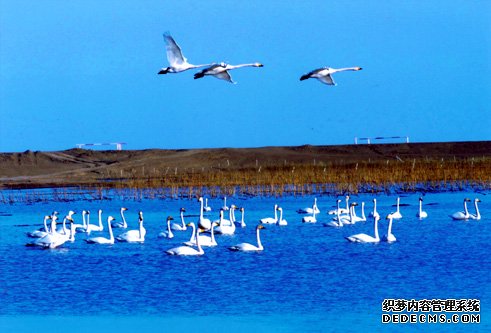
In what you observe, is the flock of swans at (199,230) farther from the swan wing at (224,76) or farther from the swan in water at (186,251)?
the swan wing at (224,76)

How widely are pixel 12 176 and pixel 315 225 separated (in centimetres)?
3572

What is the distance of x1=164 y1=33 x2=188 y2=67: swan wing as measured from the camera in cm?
1784

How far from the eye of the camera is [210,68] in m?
18.3

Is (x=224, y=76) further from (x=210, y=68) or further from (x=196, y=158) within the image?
(x=196, y=158)

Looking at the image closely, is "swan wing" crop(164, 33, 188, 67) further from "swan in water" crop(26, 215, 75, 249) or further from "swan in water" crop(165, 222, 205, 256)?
"swan in water" crop(26, 215, 75, 249)

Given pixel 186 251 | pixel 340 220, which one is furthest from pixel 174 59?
pixel 340 220

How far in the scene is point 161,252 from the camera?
22984 mm

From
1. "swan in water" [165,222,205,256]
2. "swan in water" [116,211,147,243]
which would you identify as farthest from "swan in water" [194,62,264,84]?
"swan in water" [116,211,147,243]

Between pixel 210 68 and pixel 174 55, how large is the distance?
70 centimetres

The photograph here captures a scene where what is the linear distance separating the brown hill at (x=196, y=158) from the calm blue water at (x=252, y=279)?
99.9 ft

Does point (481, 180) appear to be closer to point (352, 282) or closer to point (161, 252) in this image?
point (161, 252)

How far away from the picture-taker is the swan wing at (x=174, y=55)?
17.8 m

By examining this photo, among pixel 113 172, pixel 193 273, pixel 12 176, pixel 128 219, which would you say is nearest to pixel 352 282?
pixel 193 273

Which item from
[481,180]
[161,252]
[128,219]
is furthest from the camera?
[481,180]
